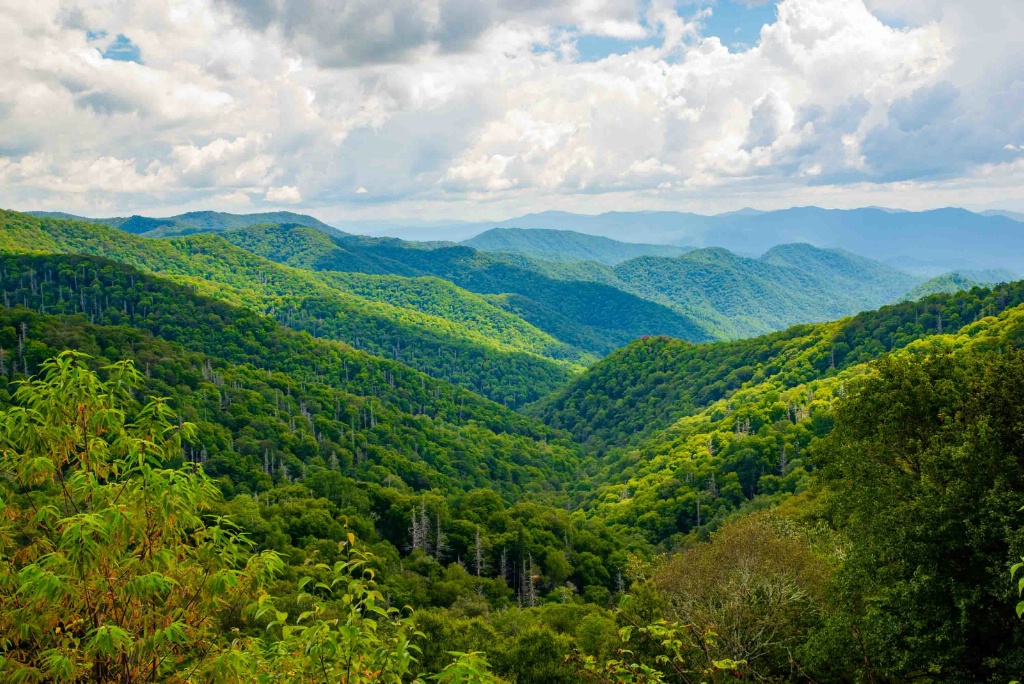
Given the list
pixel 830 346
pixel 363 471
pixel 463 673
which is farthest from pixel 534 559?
pixel 830 346

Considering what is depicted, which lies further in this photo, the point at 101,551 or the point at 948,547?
the point at 948,547

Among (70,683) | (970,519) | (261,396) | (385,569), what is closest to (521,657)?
(970,519)

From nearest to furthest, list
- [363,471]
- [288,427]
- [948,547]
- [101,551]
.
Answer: [101,551], [948,547], [363,471], [288,427]

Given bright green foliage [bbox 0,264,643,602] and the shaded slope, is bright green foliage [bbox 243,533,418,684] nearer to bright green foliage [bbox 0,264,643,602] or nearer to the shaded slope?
bright green foliage [bbox 0,264,643,602]

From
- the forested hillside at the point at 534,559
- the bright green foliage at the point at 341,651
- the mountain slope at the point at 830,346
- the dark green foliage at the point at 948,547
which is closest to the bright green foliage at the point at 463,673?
the forested hillside at the point at 534,559

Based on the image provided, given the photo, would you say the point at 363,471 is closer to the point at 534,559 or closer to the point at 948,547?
the point at 534,559

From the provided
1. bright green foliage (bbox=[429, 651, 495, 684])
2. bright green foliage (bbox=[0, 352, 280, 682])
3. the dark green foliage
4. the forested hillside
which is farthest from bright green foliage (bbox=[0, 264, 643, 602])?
bright green foliage (bbox=[429, 651, 495, 684])

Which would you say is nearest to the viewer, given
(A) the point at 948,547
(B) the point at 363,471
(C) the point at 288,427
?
(A) the point at 948,547

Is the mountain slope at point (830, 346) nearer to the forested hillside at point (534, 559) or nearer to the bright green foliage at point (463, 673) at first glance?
the forested hillside at point (534, 559)

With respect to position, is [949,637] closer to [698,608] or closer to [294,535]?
[698,608]

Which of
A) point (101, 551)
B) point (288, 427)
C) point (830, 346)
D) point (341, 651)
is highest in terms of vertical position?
point (101, 551)
